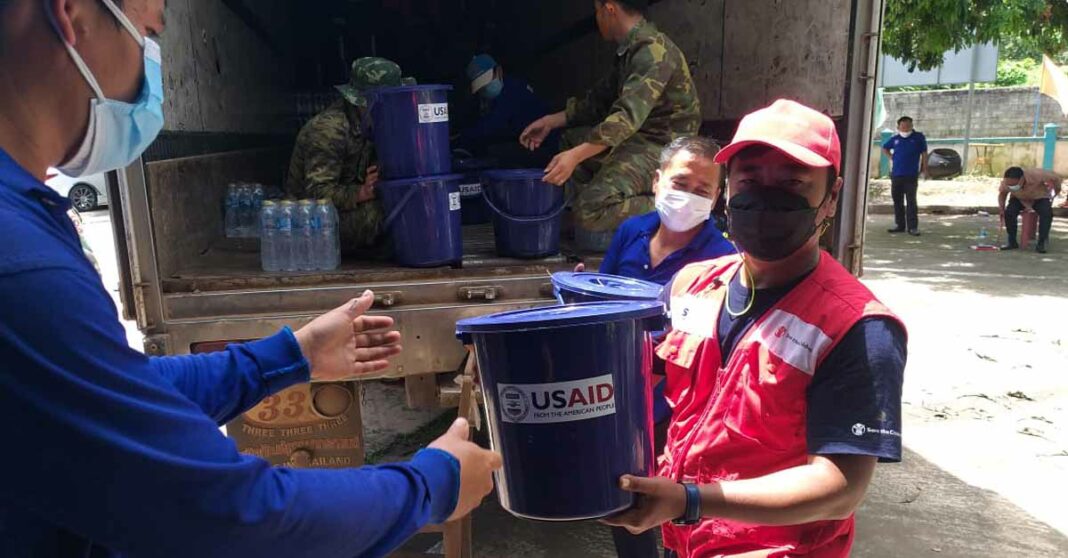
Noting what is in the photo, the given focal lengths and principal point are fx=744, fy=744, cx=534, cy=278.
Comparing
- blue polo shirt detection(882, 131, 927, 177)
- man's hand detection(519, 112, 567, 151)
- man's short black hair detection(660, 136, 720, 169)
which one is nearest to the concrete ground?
man's hand detection(519, 112, 567, 151)

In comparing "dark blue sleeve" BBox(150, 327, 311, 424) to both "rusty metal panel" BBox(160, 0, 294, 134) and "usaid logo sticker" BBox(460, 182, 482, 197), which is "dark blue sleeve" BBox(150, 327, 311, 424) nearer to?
"rusty metal panel" BBox(160, 0, 294, 134)

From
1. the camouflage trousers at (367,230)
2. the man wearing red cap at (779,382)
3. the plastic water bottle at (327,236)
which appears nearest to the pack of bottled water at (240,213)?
the camouflage trousers at (367,230)

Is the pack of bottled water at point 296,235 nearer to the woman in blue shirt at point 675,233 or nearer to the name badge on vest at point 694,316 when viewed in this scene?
the woman in blue shirt at point 675,233

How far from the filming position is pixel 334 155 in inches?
145

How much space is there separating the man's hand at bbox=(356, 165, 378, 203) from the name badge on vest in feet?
7.00

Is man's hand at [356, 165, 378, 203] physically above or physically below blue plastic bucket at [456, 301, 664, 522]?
above

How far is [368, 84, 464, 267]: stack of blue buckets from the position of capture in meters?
3.09

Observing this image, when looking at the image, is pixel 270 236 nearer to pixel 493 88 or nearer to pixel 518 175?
pixel 518 175

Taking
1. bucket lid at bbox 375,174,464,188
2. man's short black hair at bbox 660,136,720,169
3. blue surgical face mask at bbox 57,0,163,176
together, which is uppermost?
blue surgical face mask at bbox 57,0,163,176

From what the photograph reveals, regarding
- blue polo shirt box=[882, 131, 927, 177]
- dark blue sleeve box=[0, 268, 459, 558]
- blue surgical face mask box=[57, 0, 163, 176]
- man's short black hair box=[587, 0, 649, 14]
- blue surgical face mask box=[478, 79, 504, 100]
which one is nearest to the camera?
dark blue sleeve box=[0, 268, 459, 558]

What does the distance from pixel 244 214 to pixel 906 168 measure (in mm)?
10742

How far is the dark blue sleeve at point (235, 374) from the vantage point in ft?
4.44

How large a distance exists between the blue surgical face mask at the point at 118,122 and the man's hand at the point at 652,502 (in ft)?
3.28

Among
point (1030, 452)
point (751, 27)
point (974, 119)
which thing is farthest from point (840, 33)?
point (974, 119)
